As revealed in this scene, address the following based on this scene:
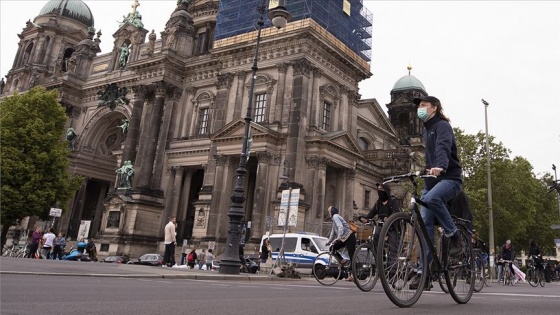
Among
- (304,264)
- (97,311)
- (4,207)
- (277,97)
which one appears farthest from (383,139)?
(97,311)

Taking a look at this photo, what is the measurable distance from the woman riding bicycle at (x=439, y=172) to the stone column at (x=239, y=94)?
28.9 metres

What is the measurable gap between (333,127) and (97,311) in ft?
101

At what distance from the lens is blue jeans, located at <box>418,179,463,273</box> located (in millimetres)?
5105

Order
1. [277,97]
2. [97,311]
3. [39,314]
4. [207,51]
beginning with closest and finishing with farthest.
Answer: [39,314], [97,311], [277,97], [207,51]

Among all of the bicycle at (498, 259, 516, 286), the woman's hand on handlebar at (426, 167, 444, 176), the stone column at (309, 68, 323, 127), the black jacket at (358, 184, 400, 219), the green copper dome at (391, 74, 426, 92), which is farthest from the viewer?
the green copper dome at (391, 74, 426, 92)

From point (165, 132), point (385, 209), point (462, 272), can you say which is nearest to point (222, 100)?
point (165, 132)

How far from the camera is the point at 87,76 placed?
48.6m

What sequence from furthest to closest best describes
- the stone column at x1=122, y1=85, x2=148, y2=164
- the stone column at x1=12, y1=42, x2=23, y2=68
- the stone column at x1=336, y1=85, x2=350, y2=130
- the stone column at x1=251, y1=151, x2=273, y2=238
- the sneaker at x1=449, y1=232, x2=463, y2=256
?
the stone column at x1=12, y1=42, x2=23, y2=68, the stone column at x1=122, y1=85, x2=148, y2=164, the stone column at x1=336, y1=85, x2=350, y2=130, the stone column at x1=251, y1=151, x2=273, y2=238, the sneaker at x1=449, y1=232, x2=463, y2=256

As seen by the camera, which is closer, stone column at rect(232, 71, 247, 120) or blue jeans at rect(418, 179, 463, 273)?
blue jeans at rect(418, 179, 463, 273)

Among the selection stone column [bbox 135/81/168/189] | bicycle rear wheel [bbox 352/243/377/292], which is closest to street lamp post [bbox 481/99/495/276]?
stone column [bbox 135/81/168/189]

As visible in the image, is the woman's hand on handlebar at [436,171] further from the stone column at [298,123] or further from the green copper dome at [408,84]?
the green copper dome at [408,84]

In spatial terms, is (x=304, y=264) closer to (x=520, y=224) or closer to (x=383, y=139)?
(x=520, y=224)

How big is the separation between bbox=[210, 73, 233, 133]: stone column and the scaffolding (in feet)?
12.2

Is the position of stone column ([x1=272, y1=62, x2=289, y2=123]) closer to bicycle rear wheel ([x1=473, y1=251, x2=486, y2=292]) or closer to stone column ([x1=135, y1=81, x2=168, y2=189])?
stone column ([x1=135, y1=81, x2=168, y2=189])
